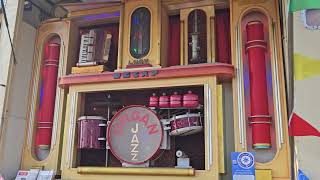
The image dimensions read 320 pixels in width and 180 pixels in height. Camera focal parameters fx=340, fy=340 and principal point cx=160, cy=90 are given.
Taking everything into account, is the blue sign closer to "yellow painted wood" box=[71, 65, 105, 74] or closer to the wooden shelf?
the wooden shelf

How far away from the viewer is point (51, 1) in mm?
3914

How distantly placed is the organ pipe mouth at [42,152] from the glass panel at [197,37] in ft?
5.52

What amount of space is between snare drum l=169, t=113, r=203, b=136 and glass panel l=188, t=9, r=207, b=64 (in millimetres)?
569

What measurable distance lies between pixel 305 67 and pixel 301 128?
366mm

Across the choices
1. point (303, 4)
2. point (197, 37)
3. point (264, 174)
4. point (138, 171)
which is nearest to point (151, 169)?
point (138, 171)

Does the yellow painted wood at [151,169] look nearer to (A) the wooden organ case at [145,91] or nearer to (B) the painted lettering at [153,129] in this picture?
(A) the wooden organ case at [145,91]

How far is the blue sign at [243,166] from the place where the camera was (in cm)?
270

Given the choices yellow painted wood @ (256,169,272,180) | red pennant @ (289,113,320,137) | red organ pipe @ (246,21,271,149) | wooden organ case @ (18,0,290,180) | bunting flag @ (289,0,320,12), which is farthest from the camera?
wooden organ case @ (18,0,290,180)

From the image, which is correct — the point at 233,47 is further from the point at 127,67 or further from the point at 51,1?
the point at 51,1

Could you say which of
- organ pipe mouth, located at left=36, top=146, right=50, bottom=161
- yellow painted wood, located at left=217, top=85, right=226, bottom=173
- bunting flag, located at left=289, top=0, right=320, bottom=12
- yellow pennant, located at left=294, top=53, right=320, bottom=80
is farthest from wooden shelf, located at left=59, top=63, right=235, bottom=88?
bunting flag, located at left=289, top=0, right=320, bottom=12

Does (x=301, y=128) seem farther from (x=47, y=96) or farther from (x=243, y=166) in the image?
(x=47, y=96)

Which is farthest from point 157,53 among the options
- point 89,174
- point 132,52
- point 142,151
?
point 89,174

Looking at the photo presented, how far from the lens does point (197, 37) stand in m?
3.34

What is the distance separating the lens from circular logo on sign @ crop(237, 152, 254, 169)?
2.72m
